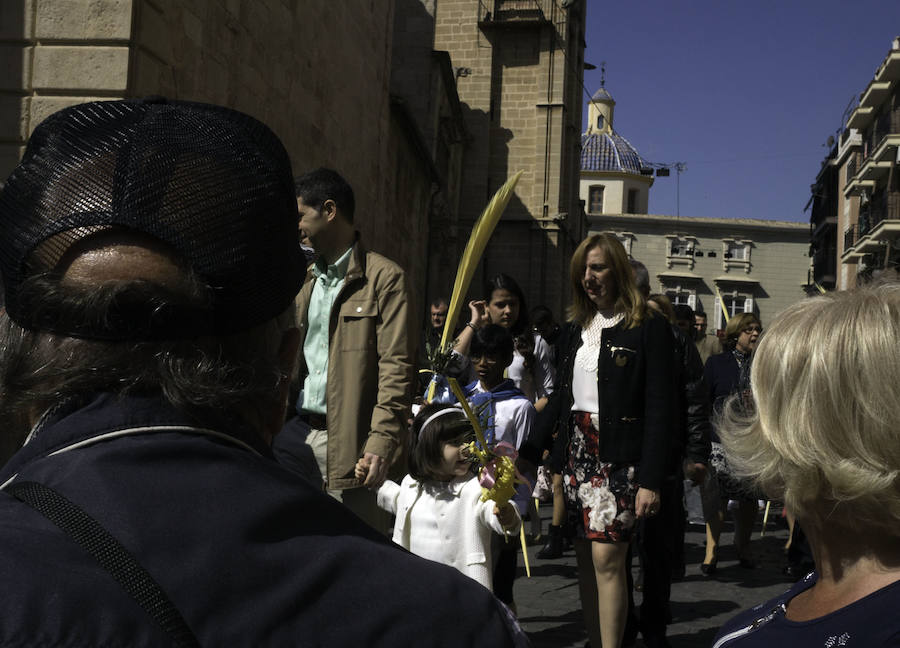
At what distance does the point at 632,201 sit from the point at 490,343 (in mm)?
77990

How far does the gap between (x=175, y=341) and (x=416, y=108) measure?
24140mm

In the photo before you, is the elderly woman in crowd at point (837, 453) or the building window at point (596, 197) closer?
the elderly woman in crowd at point (837, 453)

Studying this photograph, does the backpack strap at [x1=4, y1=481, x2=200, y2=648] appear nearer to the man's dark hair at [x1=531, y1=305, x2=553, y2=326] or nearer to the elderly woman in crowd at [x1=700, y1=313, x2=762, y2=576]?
the elderly woman in crowd at [x1=700, y1=313, x2=762, y2=576]

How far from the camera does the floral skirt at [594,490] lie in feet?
16.0

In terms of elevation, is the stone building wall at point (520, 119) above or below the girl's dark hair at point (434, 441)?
above

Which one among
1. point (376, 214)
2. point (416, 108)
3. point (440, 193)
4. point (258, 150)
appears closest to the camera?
A: point (258, 150)

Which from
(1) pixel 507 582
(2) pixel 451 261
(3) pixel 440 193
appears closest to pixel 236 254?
(1) pixel 507 582

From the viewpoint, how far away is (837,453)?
187 centimetres

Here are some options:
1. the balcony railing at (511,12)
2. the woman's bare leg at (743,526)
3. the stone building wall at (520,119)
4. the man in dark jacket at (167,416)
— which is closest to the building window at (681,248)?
the stone building wall at (520,119)

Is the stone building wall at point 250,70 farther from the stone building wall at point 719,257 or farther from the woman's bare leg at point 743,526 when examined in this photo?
the stone building wall at point 719,257

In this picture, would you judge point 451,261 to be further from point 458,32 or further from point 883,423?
point 883,423

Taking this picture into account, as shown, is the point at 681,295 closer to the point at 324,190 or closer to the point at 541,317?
the point at 541,317

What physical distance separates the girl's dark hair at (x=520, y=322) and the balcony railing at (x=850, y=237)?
44745 mm

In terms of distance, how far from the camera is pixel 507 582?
225 inches
